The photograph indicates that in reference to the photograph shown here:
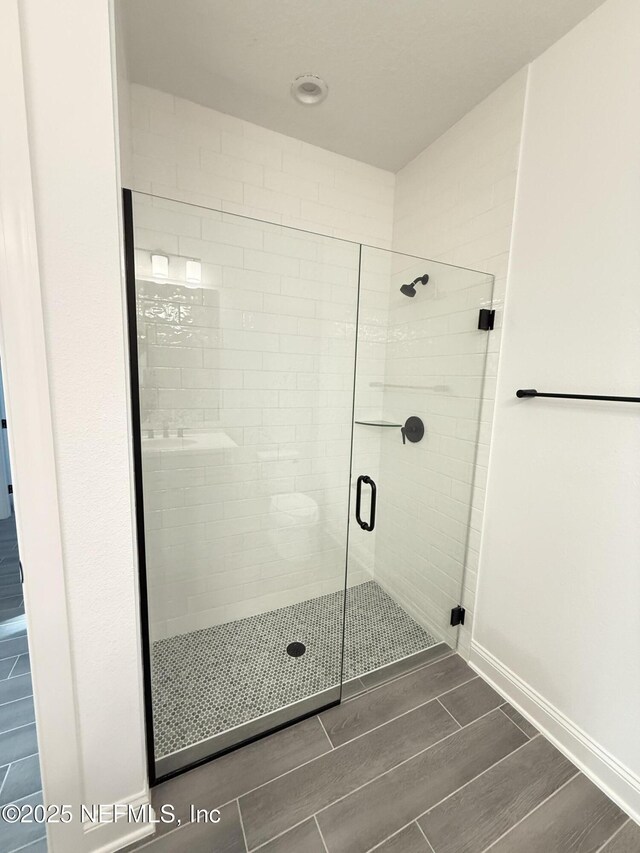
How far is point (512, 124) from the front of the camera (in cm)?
147

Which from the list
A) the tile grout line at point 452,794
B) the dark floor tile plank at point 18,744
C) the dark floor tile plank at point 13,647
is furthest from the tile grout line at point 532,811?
the dark floor tile plank at point 13,647

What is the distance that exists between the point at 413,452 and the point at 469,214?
4.11 feet

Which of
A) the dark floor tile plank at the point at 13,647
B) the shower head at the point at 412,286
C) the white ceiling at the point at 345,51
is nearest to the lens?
the white ceiling at the point at 345,51

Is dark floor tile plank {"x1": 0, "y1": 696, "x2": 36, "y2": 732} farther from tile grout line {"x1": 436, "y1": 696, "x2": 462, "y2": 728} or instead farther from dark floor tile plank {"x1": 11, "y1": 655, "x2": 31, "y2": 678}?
tile grout line {"x1": 436, "y1": 696, "x2": 462, "y2": 728}

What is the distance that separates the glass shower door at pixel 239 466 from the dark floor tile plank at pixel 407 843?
49 cm

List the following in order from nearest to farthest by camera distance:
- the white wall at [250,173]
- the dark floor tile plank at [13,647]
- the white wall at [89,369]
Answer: the white wall at [89,369]
the white wall at [250,173]
the dark floor tile plank at [13,647]

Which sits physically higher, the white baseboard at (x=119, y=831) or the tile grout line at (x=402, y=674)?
the white baseboard at (x=119, y=831)

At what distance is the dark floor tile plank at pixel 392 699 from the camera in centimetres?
141

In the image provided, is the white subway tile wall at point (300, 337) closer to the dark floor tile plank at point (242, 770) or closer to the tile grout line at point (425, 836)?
the dark floor tile plank at point (242, 770)

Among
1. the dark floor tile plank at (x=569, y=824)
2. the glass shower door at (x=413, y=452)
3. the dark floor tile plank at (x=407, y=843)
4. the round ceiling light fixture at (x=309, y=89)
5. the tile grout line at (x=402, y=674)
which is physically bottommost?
the tile grout line at (x=402, y=674)

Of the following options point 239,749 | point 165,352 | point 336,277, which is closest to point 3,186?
point 165,352

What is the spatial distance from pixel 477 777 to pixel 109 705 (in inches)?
50.3

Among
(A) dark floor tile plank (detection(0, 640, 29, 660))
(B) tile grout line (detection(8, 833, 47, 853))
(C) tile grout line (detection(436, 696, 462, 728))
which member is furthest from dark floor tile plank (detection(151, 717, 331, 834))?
(A) dark floor tile plank (detection(0, 640, 29, 660))

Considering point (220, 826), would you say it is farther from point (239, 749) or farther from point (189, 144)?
point (189, 144)
